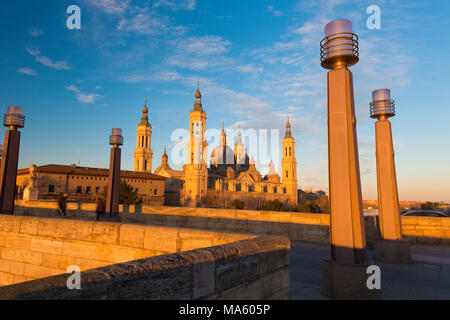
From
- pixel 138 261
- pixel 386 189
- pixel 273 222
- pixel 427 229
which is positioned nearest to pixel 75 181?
pixel 273 222

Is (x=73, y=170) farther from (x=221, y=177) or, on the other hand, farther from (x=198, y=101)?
(x=221, y=177)

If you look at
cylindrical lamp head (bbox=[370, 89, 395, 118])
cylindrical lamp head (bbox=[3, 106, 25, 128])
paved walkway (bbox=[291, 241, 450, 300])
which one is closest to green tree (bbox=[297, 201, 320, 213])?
paved walkway (bbox=[291, 241, 450, 300])

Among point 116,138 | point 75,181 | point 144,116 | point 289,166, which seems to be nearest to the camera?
point 116,138

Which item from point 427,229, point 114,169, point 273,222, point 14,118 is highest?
point 14,118

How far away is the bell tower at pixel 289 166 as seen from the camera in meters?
115

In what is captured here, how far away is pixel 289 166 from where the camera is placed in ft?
385

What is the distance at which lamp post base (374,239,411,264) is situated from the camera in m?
8.32

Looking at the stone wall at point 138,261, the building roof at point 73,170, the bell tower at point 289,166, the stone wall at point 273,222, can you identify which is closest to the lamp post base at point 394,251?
the stone wall at point 273,222

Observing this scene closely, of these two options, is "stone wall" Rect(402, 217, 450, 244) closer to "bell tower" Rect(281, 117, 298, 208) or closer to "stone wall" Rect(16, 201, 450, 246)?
"stone wall" Rect(16, 201, 450, 246)

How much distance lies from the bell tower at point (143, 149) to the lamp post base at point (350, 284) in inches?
3830

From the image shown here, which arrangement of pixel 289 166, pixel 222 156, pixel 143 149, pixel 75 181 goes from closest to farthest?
1. pixel 75 181
2. pixel 143 149
3. pixel 289 166
4. pixel 222 156

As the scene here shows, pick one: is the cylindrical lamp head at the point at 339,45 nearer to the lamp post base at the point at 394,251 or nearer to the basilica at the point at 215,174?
the lamp post base at the point at 394,251

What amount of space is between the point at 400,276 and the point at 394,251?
1.51 meters
